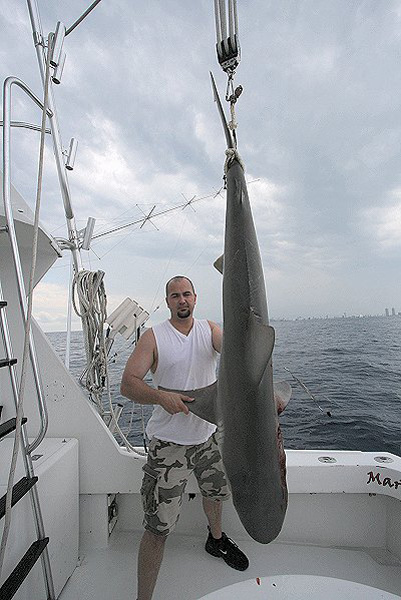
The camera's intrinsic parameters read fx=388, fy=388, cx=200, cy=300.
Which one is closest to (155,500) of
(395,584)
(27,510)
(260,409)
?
(27,510)

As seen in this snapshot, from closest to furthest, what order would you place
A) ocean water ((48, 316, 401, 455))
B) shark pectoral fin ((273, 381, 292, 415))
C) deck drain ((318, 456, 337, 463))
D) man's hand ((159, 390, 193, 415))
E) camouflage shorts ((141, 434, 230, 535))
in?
1. shark pectoral fin ((273, 381, 292, 415))
2. man's hand ((159, 390, 193, 415))
3. camouflage shorts ((141, 434, 230, 535))
4. deck drain ((318, 456, 337, 463))
5. ocean water ((48, 316, 401, 455))

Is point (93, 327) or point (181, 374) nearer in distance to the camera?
point (181, 374)

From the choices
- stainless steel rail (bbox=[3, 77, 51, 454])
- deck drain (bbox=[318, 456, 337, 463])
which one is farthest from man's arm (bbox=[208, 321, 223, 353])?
deck drain (bbox=[318, 456, 337, 463])

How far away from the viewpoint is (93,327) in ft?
9.26

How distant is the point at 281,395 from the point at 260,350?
291 mm

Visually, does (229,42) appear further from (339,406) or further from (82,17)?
(339,406)

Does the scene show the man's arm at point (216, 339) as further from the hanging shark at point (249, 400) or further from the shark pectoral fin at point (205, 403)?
the hanging shark at point (249, 400)

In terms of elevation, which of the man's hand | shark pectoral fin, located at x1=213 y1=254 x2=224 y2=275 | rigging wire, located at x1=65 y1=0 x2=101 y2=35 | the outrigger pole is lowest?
the man's hand

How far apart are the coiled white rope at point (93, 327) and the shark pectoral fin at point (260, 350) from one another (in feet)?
5.75

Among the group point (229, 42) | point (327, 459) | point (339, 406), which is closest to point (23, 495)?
point (327, 459)

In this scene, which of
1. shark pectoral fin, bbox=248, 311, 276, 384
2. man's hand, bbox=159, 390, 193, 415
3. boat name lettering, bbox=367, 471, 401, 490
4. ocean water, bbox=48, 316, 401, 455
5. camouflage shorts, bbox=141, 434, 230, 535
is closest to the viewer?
shark pectoral fin, bbox=248, 311, 276, 384

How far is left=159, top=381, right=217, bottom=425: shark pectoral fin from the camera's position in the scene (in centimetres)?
156

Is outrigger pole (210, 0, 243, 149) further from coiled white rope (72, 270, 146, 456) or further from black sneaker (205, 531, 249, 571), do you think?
black sneaker (205, 531, 249, 571)

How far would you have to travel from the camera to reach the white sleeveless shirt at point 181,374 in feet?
7.34
